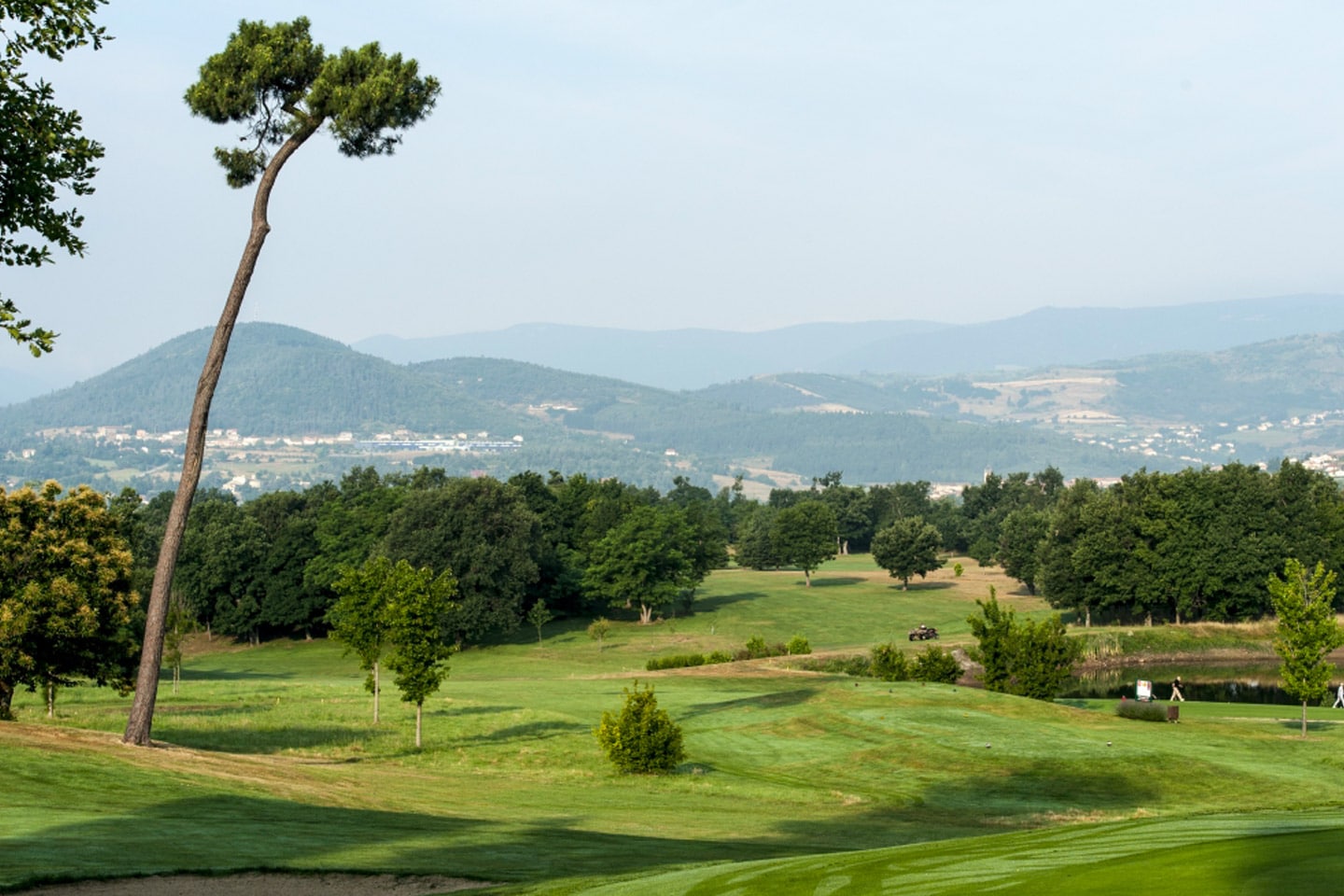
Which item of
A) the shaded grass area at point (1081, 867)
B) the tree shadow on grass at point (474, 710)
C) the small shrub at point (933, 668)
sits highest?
the shaded grass area at point (1081, 867)

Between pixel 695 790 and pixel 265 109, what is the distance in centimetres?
2364

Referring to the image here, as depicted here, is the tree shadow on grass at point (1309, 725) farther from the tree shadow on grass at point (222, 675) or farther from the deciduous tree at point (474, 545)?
the tree shadow on grass at point (222, 675)

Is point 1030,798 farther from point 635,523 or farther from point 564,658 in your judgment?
point 635,523

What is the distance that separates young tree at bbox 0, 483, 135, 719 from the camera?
4172 centimetres

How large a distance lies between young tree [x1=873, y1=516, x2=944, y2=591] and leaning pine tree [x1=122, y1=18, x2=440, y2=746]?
109149 millimetres

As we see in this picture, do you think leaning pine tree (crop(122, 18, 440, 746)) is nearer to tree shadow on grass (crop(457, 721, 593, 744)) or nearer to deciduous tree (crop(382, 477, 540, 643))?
tree shadow on grass (crop(457, 721, 593, 744))

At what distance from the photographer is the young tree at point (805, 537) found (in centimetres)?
14325

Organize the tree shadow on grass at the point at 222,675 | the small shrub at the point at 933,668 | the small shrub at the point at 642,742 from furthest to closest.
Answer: the tree shadow on grass at the point at 222,675 → the small shrub at the point at 933,668 → the small shrub at the point at 642,742

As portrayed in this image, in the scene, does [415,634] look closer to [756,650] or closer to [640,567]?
[756,650]

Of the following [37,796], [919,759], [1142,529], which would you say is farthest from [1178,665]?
[37,796]

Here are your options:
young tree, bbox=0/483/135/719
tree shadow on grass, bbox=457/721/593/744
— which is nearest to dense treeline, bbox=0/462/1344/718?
tree shadow on grass, bbox=457/721/593/744

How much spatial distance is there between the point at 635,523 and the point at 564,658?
79.8 feet

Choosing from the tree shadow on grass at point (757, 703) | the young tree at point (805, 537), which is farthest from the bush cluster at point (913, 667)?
the young tree at point (805, 537)

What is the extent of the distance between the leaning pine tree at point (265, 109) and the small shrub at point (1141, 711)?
1578 inches
